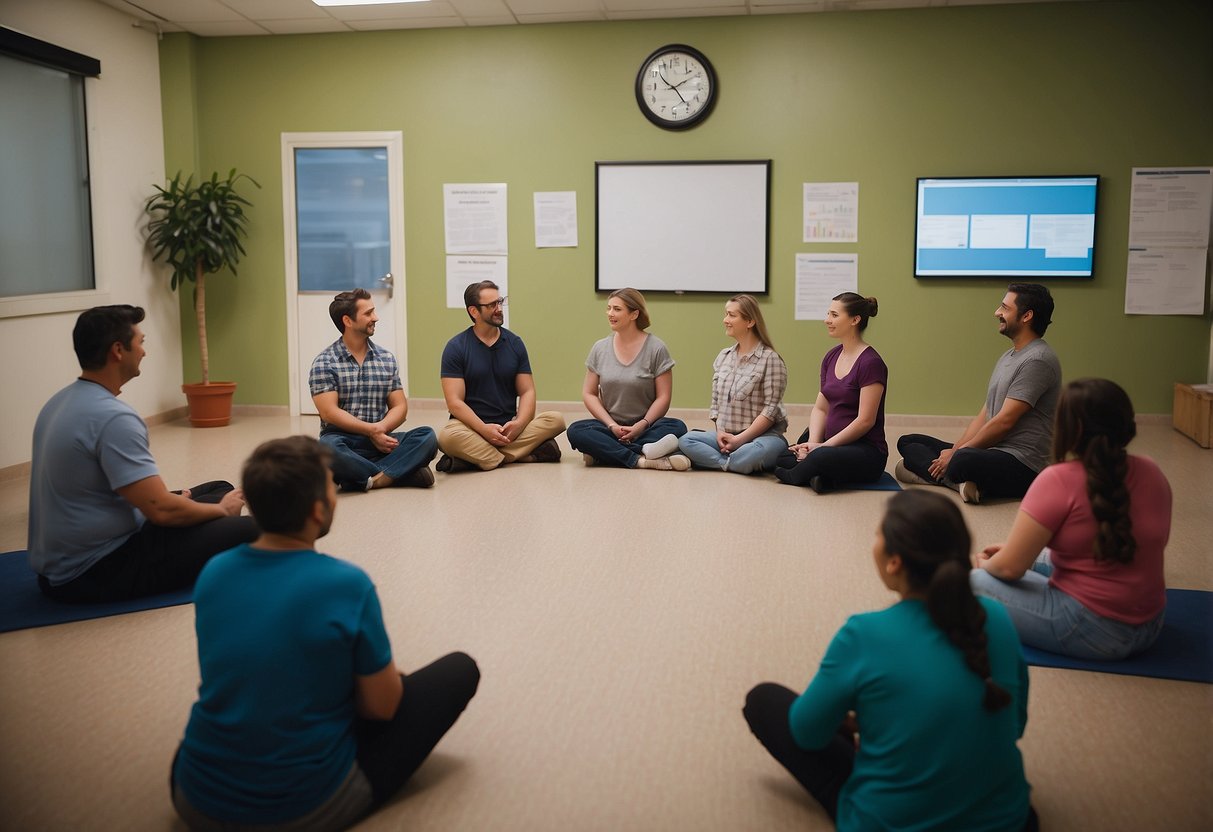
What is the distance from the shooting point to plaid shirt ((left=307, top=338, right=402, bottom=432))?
5061 millimetres

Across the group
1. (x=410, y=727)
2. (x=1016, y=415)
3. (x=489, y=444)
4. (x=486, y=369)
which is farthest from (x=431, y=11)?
(x=410, y=727)

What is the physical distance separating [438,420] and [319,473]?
5.38 metres

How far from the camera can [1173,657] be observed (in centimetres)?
294

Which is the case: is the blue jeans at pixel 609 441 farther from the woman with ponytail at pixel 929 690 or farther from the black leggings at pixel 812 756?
the woman with ponytail at pixel 929 690

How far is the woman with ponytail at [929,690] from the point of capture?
5.66 feet

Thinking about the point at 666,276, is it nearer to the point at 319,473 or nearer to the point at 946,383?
the point at 946,383

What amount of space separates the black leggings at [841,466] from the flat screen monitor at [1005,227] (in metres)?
2.37

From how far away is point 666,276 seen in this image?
7340 millimetres

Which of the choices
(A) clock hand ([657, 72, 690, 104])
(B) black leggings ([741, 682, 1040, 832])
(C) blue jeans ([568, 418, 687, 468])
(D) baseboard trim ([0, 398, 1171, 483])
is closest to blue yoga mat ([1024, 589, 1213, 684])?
(B) black leggings ([741, 682, 1040, 832])

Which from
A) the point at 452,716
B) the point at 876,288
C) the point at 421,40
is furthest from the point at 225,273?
the point at 452,716

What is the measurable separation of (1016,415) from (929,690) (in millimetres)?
3308

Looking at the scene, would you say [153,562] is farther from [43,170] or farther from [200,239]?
[200,239]

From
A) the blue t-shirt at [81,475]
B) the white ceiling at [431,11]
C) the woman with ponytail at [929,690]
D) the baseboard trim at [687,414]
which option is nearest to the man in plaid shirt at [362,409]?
the blue t-shirt at [81,475]

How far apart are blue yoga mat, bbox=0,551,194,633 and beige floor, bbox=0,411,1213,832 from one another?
55 millimetres
